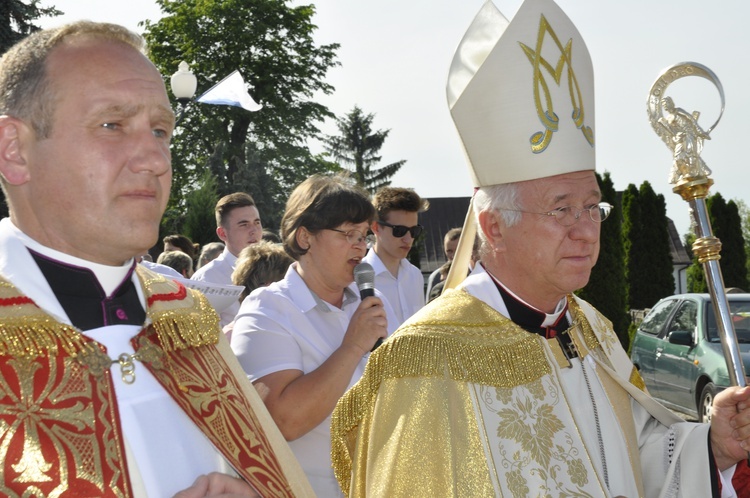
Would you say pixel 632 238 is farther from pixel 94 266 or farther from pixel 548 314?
pixel 94 266

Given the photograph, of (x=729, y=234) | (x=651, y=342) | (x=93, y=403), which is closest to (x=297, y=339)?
(x=93, y=403)

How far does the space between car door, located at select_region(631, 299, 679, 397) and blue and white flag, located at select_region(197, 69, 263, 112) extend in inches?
230

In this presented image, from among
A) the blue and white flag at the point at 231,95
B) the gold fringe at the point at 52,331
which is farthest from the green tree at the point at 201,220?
the gold fringe at the point at 52,331

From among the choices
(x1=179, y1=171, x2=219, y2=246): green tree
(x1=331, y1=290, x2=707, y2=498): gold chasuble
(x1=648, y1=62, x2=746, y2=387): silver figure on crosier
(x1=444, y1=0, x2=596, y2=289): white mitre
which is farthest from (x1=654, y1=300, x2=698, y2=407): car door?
(x1=179, y1=171, x2=219, y2=246): green tree

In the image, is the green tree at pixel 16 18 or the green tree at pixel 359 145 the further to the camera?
the green tree at pixel 359 145

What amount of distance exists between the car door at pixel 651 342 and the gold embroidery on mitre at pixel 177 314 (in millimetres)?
10043

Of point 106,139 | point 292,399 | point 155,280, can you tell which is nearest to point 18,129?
point 106,139

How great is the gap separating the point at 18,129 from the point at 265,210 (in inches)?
1307

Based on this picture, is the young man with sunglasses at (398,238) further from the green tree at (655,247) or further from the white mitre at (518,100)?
the green tree at (655,247)

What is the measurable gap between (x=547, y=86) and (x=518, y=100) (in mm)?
133

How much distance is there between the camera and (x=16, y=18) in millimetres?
21297

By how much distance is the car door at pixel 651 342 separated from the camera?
12.0 m

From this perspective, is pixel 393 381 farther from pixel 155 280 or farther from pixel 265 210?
pixel 265 210

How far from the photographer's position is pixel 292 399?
3.58 m
